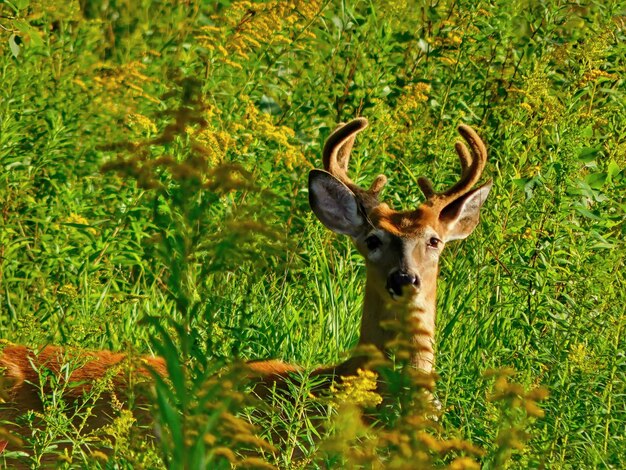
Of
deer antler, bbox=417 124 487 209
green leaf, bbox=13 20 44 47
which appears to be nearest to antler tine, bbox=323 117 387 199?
deer antler, bbox=417 124 487 209

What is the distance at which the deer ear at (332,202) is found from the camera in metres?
6.43

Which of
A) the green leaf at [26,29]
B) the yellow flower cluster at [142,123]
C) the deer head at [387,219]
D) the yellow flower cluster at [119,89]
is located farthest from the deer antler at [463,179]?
the green leaf at [26,29]

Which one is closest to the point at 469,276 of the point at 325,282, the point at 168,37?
the point at 325,282

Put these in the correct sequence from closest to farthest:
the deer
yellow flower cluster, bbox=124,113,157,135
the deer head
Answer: the deer → the deer head → yellow flower cluster, bbox=124,113,157,135

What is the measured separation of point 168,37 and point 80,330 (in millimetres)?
4962

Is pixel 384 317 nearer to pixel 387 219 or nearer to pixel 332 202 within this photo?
pixel 387 219

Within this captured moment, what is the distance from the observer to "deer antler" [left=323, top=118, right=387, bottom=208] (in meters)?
6.44

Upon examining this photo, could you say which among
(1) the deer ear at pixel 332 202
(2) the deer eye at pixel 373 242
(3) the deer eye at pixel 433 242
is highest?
(1) the deer ear at pixel 332 202

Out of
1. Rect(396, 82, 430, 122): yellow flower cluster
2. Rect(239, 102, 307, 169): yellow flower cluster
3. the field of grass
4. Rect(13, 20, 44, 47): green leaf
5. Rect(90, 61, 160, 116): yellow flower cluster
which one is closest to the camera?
the field of grass

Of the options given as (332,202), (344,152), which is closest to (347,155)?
(344,152)

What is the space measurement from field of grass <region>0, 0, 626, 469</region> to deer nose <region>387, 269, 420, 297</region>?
26 centimetres

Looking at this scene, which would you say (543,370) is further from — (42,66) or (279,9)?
(42,66)

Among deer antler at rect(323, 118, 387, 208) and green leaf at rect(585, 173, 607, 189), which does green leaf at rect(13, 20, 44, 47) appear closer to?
deer antler at rect(323, 118, 387, 208)

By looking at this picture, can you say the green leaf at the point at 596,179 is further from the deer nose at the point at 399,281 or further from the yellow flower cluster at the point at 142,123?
the yellow flower cluster at the point at 142,123
